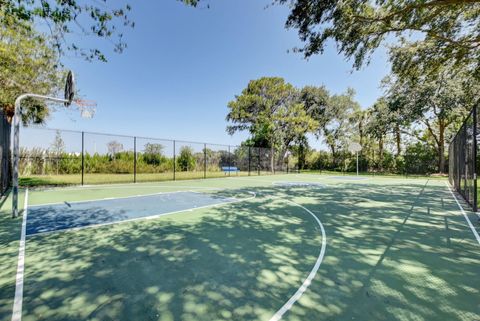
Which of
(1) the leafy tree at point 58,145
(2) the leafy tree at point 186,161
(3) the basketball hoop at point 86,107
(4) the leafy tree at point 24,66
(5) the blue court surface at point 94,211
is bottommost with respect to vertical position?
(5) the blue court surface at point 94,211

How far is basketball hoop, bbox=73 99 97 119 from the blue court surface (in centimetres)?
756

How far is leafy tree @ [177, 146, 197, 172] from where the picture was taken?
799 inches

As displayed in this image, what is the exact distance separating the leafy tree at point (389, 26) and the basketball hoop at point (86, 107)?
11.4 meters

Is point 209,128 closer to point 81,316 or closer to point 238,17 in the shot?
point 238,17

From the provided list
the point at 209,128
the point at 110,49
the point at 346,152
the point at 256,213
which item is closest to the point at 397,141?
the point at 346,152

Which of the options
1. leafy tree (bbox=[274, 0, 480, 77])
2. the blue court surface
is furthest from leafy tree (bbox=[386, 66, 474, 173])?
the blue court surface

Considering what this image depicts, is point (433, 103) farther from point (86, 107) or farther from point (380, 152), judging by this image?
point (86, 107)

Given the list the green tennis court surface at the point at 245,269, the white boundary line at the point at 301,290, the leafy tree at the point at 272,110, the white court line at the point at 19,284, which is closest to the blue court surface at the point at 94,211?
the green tennis court surface at the point at 245,269

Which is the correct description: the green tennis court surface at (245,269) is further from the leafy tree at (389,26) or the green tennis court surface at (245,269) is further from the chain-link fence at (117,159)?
the chain-link fence at (117,159)

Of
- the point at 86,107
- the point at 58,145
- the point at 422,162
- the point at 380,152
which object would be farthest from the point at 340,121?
the point at 58,145

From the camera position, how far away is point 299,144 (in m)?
31.8

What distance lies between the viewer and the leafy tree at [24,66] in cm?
898

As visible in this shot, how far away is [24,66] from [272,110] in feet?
67.1

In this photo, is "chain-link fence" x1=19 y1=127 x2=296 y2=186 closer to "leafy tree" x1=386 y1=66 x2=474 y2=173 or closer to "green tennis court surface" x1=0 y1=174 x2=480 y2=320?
"green tennis court surface" x1=0 y1=174 x2=480 y2=320
